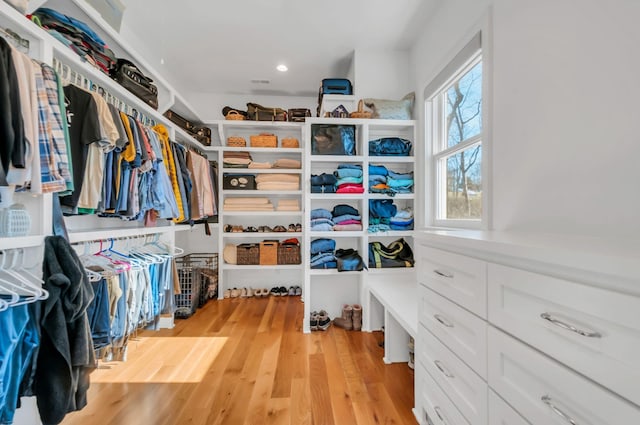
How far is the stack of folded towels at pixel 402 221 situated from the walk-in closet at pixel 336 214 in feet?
0.07

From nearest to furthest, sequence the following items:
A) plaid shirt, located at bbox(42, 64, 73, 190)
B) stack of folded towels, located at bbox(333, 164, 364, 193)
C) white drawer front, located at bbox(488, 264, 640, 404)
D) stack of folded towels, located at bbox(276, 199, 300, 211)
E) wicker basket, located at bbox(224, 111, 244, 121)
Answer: white drawer front, located at bbox(488, 264, 640, 404) → plaid shirt, located at bbox(42, 64, 73, 190) → stack of folded towels, located at bbox(333, 164, 364, 193) → wicker basket, located at bbox(224, 111, 244, 121) → stack of folded towels, located at bbox(276, 199, 300, 211)

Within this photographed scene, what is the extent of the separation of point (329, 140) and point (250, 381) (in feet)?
6.85

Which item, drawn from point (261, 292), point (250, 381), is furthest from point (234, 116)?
point (250, 381)

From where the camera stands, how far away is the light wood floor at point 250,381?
4.56ft

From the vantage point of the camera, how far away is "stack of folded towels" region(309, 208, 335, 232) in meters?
2.44

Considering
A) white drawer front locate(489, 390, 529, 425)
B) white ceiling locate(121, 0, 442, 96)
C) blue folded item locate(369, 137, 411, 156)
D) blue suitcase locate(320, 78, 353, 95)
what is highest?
white ceiling locate(121, 0, 442, 96)

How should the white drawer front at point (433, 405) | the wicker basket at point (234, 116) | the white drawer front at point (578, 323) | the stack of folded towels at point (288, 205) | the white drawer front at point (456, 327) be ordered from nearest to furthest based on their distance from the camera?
the white drawer front at point (578, 323), the white drawer front at point (456, 327), the white drawer front at point (433, 405), the wicker basket at point (234, 116), the stack of folded towels at point (288, 205)

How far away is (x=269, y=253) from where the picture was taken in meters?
3.27

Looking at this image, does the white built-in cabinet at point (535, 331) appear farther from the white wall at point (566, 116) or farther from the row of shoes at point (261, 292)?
the row of shoes at point (261, 292)

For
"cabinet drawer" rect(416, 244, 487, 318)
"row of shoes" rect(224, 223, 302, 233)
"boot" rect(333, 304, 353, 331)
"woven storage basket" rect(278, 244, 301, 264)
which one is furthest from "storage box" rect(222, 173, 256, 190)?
"cabinet drawer" rect(416, 244, 487, 318)

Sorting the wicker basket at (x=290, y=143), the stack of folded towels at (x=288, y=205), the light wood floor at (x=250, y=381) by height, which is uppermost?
the wicker basket at (x=290, y=143)

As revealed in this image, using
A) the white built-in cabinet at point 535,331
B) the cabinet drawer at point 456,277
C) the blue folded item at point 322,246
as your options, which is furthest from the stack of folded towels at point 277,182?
the white built-in cabinet at point 535,331

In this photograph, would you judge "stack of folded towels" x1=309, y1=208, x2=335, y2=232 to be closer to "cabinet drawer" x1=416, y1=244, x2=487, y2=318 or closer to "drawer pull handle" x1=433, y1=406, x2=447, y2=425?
"cabinet drawer" x1=416, y1=244, x2=487, y2=318

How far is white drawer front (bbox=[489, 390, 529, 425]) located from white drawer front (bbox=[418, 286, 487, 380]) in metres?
0.07
